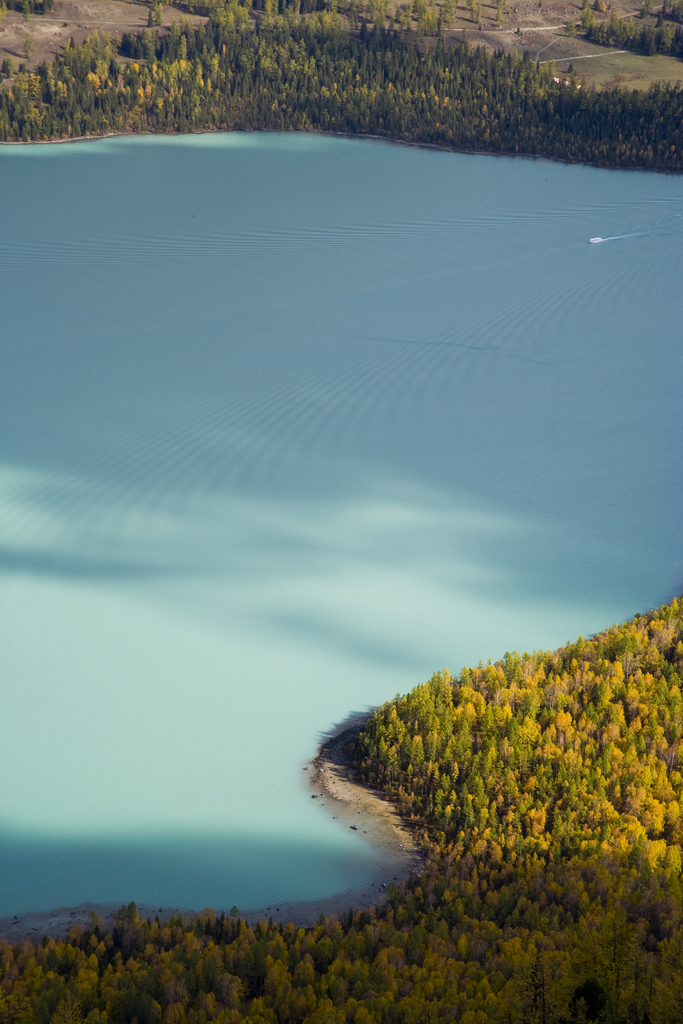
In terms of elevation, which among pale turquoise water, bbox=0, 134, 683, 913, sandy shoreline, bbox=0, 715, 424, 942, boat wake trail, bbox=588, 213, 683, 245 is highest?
boat wake trail, bbox=588, 213, 683, 245

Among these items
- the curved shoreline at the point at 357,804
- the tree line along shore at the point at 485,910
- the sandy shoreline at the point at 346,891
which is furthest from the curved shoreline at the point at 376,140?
the sandy shoreline at the point at 346,891

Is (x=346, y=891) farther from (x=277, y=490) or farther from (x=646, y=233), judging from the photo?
(x=646, y=233)

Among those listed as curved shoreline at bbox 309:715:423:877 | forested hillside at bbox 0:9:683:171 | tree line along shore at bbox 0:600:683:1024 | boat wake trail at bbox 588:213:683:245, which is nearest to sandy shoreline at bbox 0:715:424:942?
curved shoreline at bbox 309:715:423:877

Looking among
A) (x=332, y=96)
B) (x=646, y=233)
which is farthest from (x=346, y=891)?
(x=332, y=96)

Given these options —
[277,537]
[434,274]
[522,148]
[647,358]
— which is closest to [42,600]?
[277,537]

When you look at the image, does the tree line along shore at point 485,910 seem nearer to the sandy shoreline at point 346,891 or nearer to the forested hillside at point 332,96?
the sandy shoreline at point 346,891

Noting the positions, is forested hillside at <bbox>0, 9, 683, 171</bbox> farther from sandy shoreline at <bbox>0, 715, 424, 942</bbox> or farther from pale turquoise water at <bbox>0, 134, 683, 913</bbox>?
sandy shoreline at <bbox>0, 715, 424, 942</bbox>
